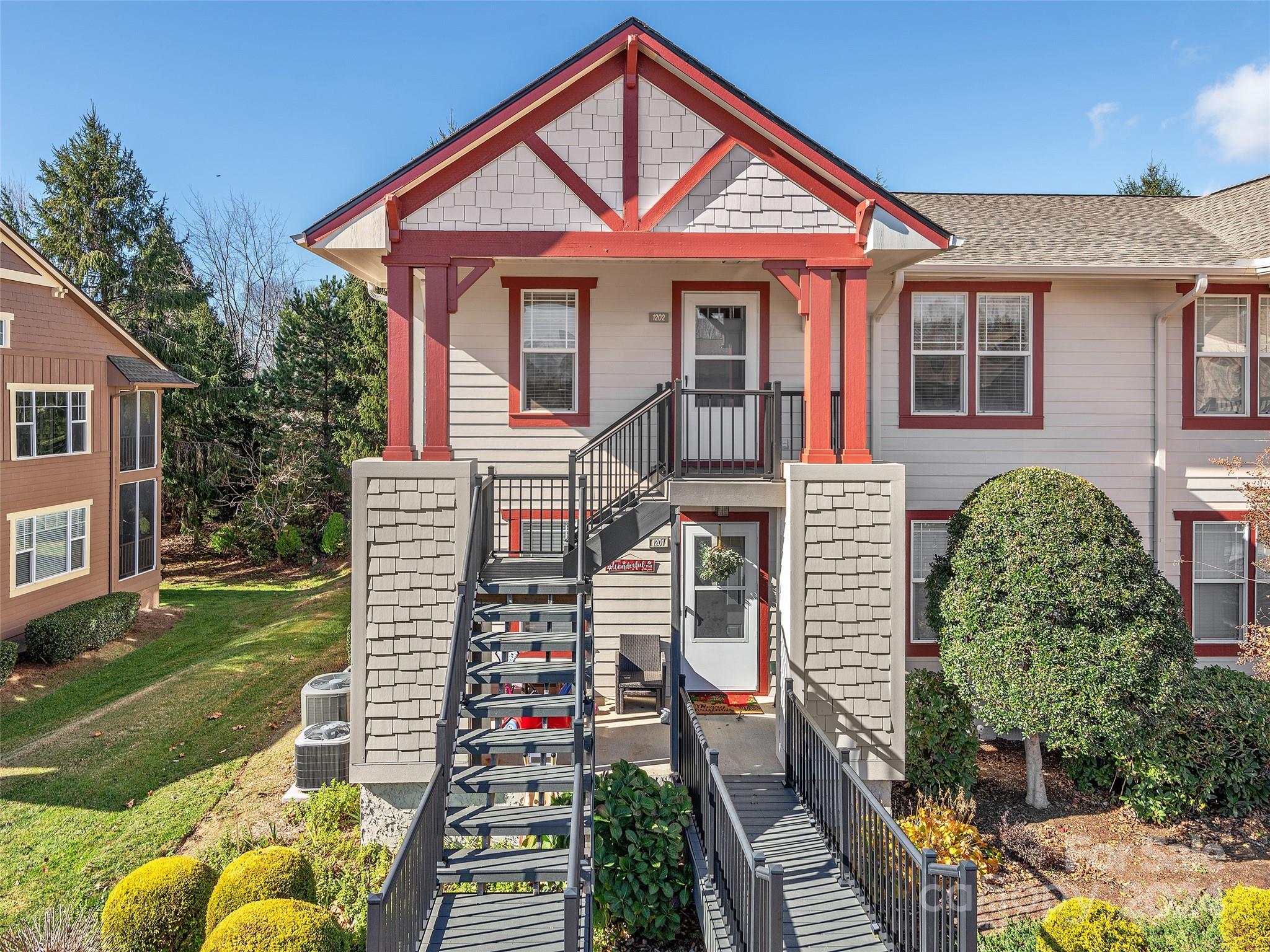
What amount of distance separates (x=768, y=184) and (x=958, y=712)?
6.47 meters

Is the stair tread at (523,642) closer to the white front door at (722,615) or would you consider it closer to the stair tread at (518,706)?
the stair tread at (518,706)

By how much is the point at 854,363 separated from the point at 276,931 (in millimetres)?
7220

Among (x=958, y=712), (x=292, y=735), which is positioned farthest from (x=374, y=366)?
(x=958, y=712)

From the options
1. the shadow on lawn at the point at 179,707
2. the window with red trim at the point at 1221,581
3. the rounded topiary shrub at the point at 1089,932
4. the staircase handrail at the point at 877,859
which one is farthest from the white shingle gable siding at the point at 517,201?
the window with red trim at the point at 1221,581

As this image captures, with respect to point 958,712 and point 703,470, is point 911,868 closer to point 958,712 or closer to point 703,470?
point 958,712

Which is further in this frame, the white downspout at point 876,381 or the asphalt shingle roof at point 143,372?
the asphalt shingle roof at point 143,372

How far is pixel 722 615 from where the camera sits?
9805 millimetres

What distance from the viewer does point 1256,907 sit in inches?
213

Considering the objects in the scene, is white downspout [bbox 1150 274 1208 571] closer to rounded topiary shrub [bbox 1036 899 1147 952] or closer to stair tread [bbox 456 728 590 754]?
rounded topiary shrub [bbox 1036 899 1147 952]

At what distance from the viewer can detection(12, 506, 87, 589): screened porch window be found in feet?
47.8

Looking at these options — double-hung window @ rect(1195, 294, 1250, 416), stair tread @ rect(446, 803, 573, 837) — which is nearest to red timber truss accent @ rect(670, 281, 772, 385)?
stair tread @ rect(446, 803, 573, 837)

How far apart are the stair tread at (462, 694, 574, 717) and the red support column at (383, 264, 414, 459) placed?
2577 mm

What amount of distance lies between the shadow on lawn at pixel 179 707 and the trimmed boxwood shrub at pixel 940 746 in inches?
349

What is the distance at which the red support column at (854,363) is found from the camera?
298 inches
